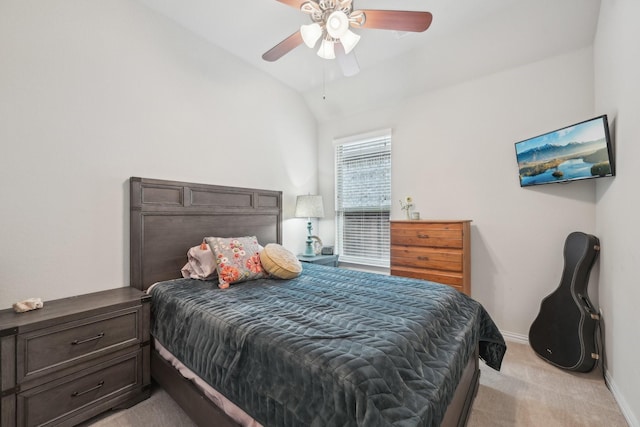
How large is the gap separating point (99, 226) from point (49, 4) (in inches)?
62.2

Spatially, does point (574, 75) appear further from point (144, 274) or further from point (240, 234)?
point (144, 274)

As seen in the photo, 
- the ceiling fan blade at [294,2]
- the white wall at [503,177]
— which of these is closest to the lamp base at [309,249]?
the white wall at [503,177]

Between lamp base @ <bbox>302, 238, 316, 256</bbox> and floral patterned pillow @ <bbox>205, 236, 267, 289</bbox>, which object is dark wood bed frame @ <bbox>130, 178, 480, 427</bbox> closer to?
floral patterned pillow @ <bbox>205, 236, 267, 289</bbox>

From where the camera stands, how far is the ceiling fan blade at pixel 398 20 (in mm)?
1663

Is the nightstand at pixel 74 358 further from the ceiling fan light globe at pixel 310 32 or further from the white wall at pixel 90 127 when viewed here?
the ceiling fan light globe at pixel 310 32

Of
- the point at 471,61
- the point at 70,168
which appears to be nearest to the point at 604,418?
the point at 471,61

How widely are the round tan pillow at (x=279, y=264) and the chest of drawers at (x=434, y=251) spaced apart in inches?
48.6

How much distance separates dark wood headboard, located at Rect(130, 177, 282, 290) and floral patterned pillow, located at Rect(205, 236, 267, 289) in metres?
0.35

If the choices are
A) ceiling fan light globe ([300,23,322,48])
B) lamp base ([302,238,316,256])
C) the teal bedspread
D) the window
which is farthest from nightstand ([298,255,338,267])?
ceiling fan light globe ([300,23,322,48])

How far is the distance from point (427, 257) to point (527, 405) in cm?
132

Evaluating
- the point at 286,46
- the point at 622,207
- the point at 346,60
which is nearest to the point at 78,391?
the point at 286,46

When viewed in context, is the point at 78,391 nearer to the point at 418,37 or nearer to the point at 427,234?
the point at 427,234

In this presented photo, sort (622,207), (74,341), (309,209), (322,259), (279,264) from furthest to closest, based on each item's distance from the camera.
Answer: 1. (309,209)
2. (322,259)
3. (279,264)
4. (622,207)
5. (74,341)

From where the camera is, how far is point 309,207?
139 inches
